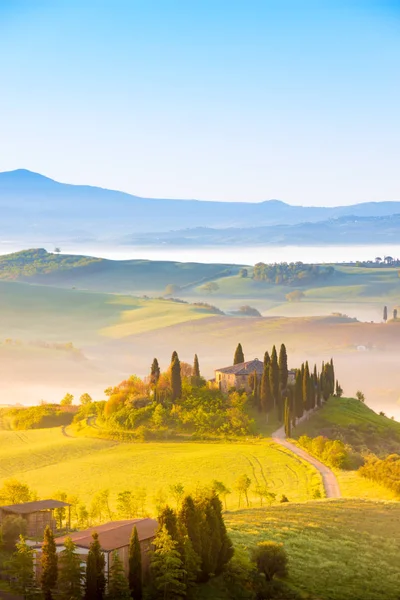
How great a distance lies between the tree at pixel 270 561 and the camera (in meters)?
49.4

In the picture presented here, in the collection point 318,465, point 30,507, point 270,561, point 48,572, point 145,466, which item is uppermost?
point 30,507

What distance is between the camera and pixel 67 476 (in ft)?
310

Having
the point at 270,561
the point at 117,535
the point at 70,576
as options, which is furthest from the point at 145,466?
the point at 70,576

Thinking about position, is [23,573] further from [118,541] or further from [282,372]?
[282,372]

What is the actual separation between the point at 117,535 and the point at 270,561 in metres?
7.55

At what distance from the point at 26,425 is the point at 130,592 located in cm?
8099

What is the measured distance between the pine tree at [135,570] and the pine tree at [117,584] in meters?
Answer: 0.52

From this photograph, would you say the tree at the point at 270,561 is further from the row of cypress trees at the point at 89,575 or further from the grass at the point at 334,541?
the row of cypress trees at the point at 89,575

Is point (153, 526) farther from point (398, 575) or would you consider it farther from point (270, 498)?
point (270, 498)

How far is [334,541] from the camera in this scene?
5834 cm

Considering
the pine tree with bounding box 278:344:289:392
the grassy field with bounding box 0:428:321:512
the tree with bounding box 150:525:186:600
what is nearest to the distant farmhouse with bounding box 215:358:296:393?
the pine tree with bounding box 278:344:289:392

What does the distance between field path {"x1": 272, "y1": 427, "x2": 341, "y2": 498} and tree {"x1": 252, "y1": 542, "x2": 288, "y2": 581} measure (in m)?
31.6

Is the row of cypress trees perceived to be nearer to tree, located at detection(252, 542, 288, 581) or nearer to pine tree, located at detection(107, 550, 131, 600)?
pine tree, located at detection(107, 550, 131, 600)

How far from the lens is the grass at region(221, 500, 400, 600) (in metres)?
49.9
